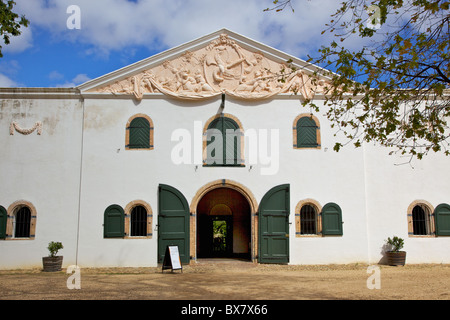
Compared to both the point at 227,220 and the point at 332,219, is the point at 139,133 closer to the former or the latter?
the point at 227,220

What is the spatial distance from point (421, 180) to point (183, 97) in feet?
31.2

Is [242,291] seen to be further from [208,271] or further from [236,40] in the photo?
[236,40]

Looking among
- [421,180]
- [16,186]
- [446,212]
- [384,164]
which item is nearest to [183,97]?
[16,186]

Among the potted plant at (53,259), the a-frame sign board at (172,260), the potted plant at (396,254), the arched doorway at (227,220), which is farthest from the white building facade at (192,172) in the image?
the arched doorway at (227,220)

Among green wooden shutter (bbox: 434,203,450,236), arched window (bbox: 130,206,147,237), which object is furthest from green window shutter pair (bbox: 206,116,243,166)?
green wooden shutter (bbox: 434,203,450,236)

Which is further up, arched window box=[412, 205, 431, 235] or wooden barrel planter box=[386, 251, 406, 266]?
arched window box=[412, 205, 431, 235]

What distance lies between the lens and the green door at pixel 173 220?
14953mm

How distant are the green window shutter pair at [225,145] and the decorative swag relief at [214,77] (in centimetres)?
112

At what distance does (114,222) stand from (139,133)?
3.34 m

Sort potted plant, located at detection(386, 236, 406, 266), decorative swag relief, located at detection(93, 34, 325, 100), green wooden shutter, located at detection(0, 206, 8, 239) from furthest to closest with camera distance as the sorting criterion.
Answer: decorative swag relief, located at detection(93, 34, 325, 100) < potted plant, located at detection(386, 236, 406, 266) < green wooden shutter, located at detection(0, 206, 8, 239)

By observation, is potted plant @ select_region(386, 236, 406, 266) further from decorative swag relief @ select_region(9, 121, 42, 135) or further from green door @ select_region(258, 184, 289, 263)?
decorative swag relief @ select_region(9, 121, 42, 135)

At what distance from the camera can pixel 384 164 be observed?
623 inches

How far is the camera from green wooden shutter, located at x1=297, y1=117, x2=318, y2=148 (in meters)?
15.6

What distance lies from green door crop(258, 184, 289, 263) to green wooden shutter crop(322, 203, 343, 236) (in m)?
1.38
